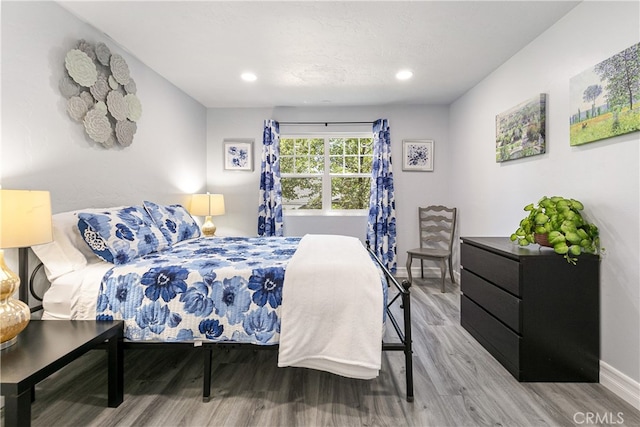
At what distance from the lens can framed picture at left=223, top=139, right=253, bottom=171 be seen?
4480mm

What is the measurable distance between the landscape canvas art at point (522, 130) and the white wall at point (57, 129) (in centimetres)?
359

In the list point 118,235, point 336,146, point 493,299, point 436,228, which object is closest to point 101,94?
point 118,235

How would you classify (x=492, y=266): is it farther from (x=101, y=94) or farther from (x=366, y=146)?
(x=101, y=94)

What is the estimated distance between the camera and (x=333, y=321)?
1.64m

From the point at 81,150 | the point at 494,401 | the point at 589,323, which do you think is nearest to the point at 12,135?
the point at 81,150

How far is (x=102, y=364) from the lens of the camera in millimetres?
2072

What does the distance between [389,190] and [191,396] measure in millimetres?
3394

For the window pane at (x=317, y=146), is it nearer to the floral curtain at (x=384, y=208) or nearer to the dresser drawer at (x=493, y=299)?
the floral curtain at (x=384, y=208)

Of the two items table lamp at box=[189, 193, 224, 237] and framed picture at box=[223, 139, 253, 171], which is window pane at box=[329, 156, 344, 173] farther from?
table lamp at box=[189, 193, 224, 237]

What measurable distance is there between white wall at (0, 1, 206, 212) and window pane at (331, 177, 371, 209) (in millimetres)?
2431

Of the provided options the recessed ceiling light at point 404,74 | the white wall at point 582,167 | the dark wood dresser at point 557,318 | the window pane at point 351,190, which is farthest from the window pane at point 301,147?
the dark wood dresser at point 557,318

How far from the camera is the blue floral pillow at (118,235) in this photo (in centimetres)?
189

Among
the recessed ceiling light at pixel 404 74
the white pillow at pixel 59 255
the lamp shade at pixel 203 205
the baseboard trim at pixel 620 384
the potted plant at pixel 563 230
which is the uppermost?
the recessed ceiling light at pixel 404 74

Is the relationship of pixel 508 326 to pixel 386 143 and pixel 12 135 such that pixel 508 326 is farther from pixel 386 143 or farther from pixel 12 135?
pixel 12 135
